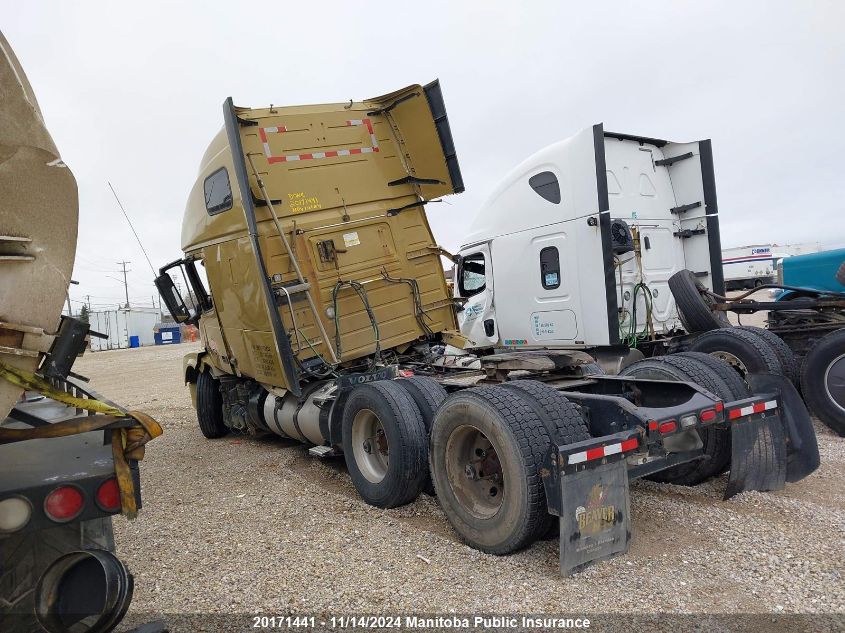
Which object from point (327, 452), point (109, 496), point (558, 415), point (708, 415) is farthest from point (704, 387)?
point (109, 496)

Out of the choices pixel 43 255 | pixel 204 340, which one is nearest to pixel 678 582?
pixel 43 255

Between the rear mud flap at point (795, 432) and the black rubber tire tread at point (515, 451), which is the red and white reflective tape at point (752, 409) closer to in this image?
the rear mud flap at point (795, 432)

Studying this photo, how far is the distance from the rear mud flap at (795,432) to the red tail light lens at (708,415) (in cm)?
78

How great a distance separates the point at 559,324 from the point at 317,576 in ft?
15.6

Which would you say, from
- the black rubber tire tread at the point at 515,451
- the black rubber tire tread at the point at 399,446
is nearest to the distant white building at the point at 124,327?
the black rubber tire tread at the point at 399,446

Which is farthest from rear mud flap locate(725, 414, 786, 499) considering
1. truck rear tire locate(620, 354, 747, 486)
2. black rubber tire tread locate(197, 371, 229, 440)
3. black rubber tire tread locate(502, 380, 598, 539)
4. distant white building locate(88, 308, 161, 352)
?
distant white building locate(88, 308, 161, 352)

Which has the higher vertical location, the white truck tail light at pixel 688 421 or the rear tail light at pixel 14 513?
the rear tail light at pixel 14 513

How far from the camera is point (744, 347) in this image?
5.91m

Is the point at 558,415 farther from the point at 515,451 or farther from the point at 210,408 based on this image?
the point at 210,408

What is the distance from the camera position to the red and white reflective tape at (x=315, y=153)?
5879 mm

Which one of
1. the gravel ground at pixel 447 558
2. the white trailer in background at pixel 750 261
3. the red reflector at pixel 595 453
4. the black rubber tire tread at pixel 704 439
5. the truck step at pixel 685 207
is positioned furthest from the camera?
the white trailer in background at pixel 750 261

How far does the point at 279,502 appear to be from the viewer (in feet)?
15.8

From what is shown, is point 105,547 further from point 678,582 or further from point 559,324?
point 559,324

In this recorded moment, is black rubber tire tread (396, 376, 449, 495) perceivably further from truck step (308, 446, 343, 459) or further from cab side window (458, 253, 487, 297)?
cab side window (458, 253, 487, 297)
